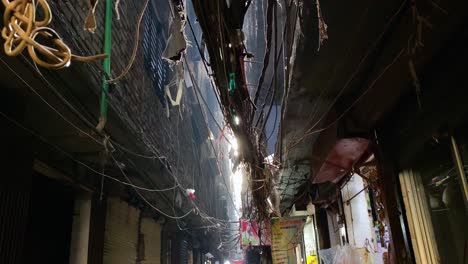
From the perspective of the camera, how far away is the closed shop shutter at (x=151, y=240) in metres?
10.4

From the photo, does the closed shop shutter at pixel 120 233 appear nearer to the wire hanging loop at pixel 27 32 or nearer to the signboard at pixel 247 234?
the signboard at pixel 247 234

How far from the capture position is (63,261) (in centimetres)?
608

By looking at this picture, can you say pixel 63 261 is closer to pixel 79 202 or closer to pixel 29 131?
pixel 79 202

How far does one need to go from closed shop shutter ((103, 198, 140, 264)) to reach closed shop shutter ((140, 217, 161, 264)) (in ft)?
2.62

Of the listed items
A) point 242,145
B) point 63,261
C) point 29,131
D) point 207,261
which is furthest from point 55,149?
point 207,261

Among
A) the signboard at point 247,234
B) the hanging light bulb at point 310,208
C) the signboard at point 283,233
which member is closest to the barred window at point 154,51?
the signboard at point 283,233

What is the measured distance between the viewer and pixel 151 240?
36.6ft

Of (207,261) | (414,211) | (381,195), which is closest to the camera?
(414,211)

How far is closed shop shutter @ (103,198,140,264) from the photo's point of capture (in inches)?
298

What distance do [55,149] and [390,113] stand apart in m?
4.54

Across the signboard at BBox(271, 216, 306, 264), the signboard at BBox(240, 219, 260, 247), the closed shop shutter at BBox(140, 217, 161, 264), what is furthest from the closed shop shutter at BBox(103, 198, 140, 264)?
the signboard at BBox(240, 219, 260, 247)

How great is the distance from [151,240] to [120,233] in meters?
2.93

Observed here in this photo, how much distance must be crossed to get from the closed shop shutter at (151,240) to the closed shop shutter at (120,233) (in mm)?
798

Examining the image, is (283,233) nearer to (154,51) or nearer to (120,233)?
(120,233)
